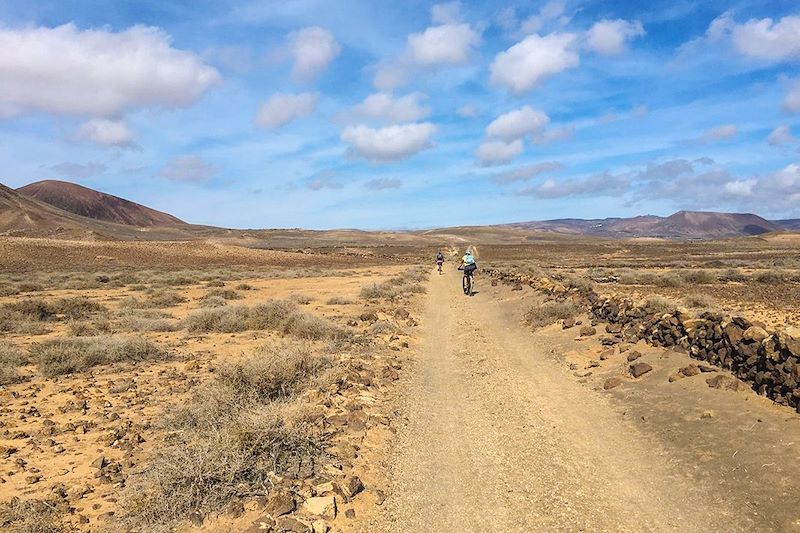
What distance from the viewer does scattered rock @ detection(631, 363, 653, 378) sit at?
9.30 metres

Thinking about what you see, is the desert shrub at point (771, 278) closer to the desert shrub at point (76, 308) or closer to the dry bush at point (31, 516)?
the dry bush at point (31, 516)

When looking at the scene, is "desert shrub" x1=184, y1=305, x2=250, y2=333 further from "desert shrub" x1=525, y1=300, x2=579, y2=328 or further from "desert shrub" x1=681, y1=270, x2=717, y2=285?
"desert shrub" x1=681, y1=270, x2=717, y2=285

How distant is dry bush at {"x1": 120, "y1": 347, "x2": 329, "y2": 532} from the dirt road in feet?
4.51

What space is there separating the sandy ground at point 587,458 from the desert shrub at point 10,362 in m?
8.10

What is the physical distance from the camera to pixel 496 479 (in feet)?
19.2

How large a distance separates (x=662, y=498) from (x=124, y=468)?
6.28 metres

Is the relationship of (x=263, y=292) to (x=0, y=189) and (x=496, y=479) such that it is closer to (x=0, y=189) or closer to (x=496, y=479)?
(x=496, y=479)

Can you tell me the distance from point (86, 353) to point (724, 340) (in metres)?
13.2

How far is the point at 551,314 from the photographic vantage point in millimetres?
15578

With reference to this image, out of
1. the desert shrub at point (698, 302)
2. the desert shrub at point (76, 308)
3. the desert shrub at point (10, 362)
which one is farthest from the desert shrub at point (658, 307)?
the desert shrub at point (76, 308)

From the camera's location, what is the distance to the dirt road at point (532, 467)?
500 cm

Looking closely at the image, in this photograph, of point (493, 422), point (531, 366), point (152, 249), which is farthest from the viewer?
point (152, 249)

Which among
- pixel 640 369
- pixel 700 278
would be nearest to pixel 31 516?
pixel 640 369

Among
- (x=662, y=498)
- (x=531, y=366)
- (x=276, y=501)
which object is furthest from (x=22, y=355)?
(x=662, y=498)
